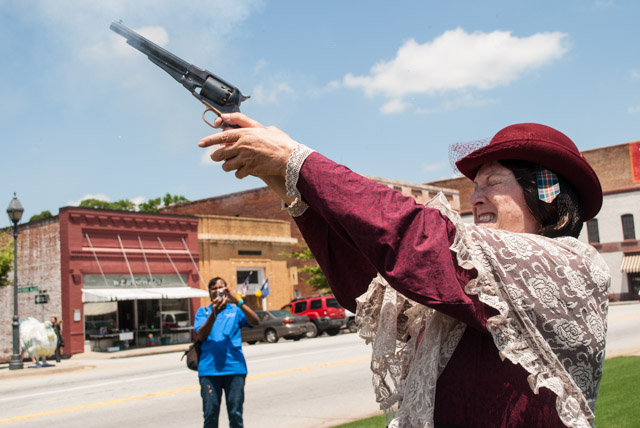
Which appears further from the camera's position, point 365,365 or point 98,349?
point 98,349

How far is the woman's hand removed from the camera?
1715 millimetres

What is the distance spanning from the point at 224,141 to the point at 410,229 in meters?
0.58

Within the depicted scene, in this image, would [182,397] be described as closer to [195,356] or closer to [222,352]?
[195,356]

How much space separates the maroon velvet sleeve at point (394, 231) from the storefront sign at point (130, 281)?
29.7 m

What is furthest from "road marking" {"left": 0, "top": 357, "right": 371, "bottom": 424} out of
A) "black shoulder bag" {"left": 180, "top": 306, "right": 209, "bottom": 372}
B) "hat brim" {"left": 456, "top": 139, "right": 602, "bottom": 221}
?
"hat brim" {"left": 456, "top": 139, "right": 602, "bottom": 221}

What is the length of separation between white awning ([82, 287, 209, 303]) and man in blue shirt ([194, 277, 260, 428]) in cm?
2281

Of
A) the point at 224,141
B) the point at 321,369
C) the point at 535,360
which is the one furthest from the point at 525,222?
the point at 321,369

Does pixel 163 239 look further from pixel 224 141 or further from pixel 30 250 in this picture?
pixel 224 141

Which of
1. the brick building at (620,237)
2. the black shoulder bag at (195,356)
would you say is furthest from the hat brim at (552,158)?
the brick building at (620,237)

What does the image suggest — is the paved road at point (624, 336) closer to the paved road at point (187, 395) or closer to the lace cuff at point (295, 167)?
the paved road at point (187, 395)

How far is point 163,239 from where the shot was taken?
32.9 m

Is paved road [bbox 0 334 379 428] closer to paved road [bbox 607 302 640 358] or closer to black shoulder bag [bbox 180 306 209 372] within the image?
black shoulder bag [bbox 180 306 209 372]

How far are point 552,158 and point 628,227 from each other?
1920 inches

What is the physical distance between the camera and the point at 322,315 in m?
29.5
